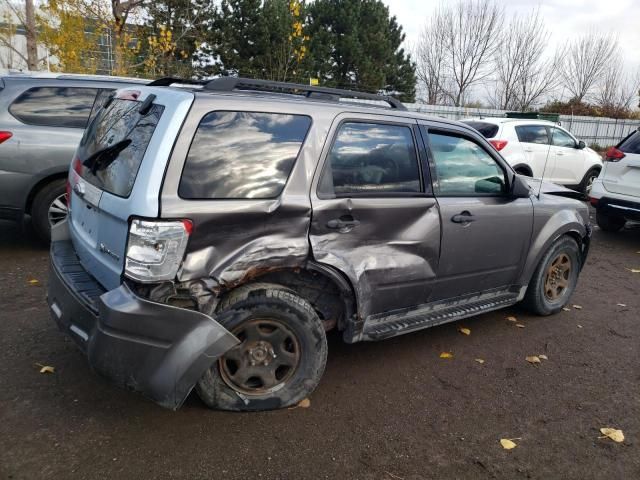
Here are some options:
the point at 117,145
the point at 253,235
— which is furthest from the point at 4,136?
the point at 253,235

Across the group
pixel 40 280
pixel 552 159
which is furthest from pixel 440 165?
pixel 552 159

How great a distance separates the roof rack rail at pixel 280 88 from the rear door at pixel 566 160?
328 inches

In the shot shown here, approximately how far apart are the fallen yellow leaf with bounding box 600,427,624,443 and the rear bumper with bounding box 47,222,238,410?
2.26m

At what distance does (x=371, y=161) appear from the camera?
342 centimetres

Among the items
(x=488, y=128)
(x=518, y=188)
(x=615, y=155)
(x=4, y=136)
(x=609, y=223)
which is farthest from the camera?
(x=488, y=128)

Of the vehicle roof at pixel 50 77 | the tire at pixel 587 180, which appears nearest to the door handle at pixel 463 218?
the vehicle roof at pixel 50 77

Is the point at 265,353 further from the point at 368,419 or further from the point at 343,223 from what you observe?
the point at 343,223

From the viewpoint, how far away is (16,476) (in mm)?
2461

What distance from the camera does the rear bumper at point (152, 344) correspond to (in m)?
2.58

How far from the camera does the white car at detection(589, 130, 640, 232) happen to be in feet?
24.4

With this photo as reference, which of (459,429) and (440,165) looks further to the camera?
(440,165)

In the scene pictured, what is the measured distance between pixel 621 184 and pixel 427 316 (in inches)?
212

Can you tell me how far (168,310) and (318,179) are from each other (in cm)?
115

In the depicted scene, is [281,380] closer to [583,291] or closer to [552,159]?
[583,291]
